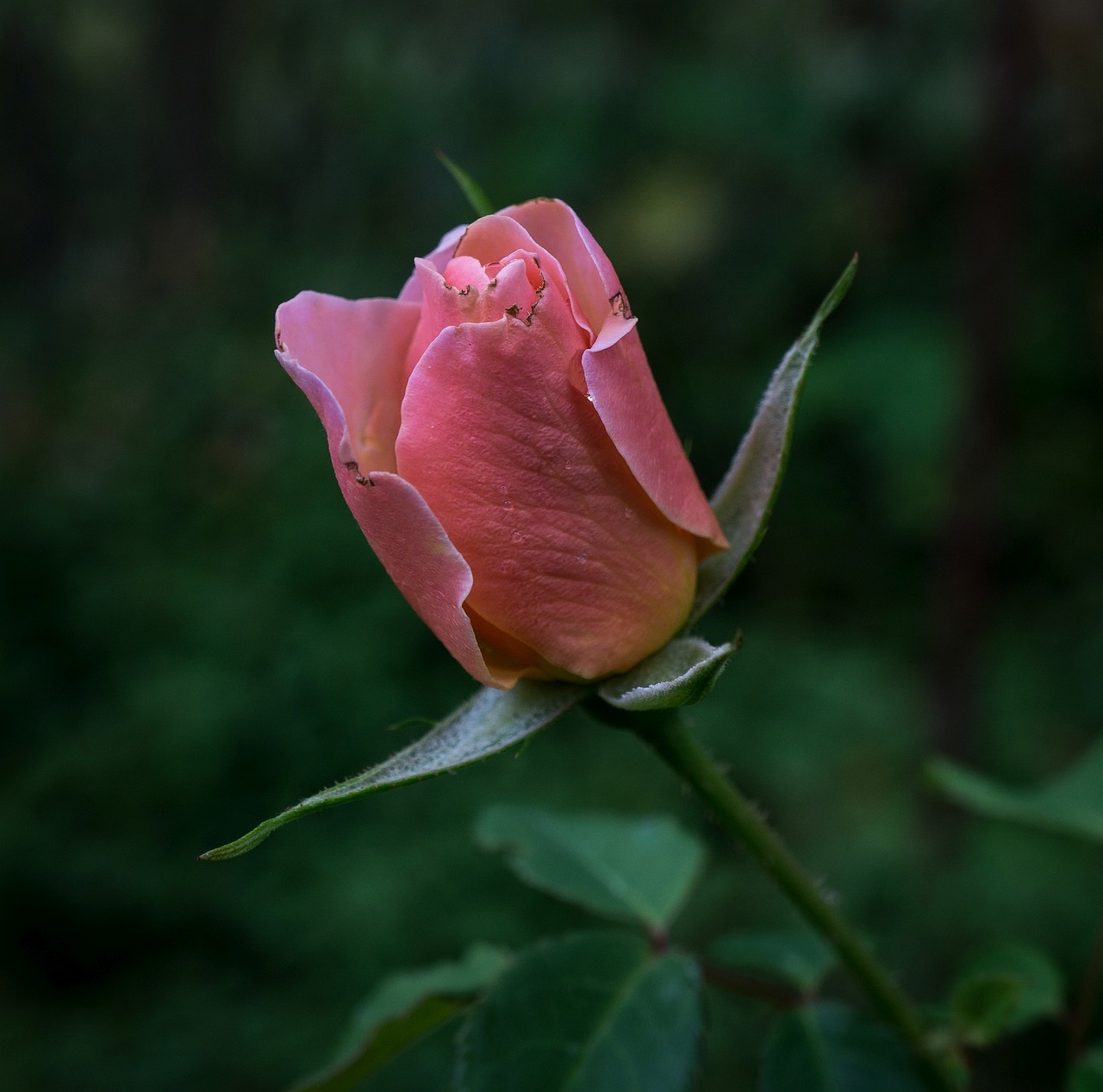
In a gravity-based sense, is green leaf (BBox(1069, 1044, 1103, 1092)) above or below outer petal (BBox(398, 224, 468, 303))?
below

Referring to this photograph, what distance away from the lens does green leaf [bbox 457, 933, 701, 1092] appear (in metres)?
0.50

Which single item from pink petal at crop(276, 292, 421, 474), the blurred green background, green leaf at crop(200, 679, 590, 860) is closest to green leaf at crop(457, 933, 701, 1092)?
green leaf at crop(200, 679, 590, 860)

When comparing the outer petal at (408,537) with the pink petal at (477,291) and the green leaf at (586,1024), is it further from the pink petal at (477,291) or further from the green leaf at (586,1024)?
the green leaf at (586,1024)

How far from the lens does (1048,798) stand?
2.57 ft

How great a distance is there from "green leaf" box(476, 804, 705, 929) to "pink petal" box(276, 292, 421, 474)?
0.34m

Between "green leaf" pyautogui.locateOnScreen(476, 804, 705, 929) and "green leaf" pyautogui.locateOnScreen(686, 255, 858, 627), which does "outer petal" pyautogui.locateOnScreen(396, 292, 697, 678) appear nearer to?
"green leaf" pyautogui.locateOnScreen(686, 255, 858, 627)

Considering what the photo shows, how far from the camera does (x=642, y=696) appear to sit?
44 cm

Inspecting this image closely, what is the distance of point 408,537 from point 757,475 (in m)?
0.19

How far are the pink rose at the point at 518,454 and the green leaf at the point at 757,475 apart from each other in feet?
0.05

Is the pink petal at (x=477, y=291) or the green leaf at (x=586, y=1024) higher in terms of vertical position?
the pink petal at (x=477, y=291)

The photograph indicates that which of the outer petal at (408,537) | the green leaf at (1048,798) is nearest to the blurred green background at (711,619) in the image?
the green leaf at (1048,798)

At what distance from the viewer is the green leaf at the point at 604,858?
70 centimetres

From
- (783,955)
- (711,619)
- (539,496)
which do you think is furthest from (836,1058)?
(711,619)

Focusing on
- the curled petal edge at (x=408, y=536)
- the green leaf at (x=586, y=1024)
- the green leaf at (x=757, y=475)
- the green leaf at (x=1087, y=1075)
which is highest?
the curled petal edge at (x=408, y=536)
